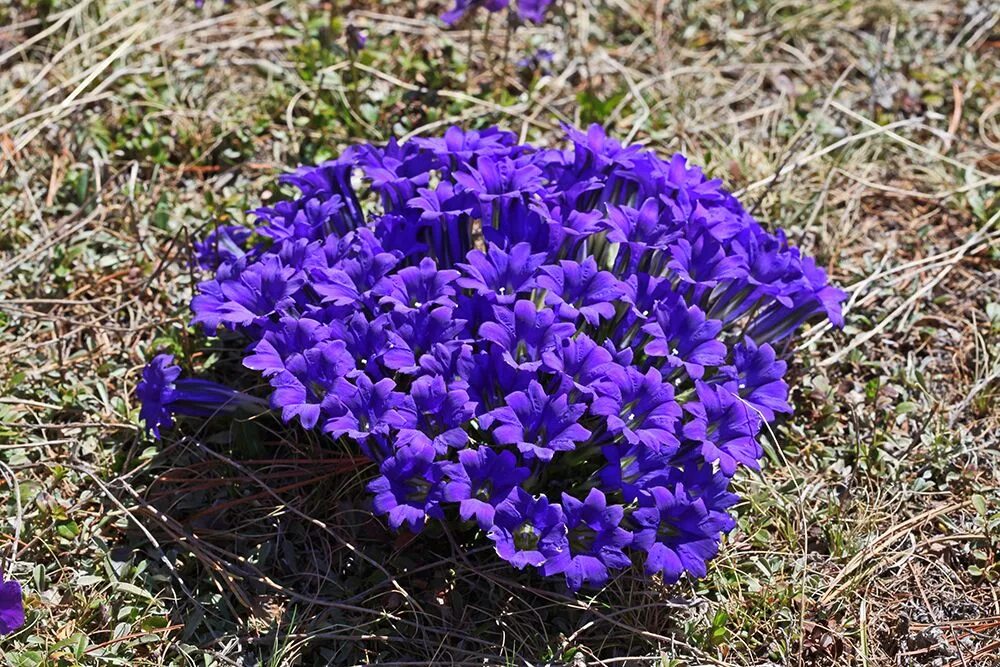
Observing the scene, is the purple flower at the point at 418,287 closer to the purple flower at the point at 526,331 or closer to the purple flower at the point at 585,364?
the purple flower at the point at 526,331

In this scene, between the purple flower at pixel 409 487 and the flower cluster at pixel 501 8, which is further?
the flower cluster at pixel 501 8

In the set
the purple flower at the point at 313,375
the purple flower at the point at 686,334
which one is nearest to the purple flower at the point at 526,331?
the purple flower at the point at 686,334

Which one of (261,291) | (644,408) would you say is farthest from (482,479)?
(261,291)

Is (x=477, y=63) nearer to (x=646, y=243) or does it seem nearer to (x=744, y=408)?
(x=646, y=243)

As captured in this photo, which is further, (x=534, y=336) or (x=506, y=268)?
(x=506, y=268)

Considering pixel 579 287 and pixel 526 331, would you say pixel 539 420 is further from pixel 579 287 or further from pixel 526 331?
pixel 579 287

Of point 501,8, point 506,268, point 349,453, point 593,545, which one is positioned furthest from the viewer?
point 501,8

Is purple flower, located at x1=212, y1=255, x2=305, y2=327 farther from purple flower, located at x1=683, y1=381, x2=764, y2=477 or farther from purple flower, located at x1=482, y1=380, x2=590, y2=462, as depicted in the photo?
purple flower, located at x1=683, y1=381, x2=764, y2=477
